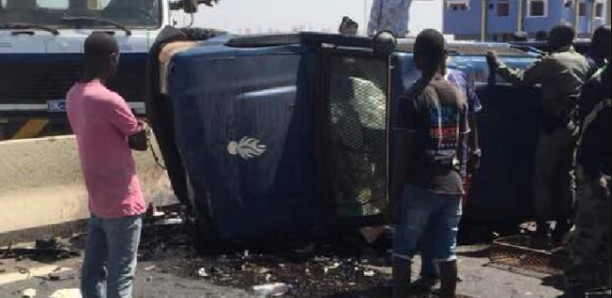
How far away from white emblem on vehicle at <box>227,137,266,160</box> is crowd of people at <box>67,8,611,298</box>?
144 centimetres

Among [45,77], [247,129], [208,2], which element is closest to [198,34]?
[247,129]

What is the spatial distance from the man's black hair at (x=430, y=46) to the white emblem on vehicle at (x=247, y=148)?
5.79 feet

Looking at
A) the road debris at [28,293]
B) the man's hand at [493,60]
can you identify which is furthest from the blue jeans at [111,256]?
the man's hand at [493,60]

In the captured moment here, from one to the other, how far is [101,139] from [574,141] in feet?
12.9

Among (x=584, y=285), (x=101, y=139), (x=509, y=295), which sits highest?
(x=101, y=139)

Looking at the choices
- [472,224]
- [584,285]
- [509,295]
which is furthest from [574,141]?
[584,285]

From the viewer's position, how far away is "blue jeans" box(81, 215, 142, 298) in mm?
Result: 4613

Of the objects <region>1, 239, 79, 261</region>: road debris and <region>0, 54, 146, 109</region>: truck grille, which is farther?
<region>0, 54, 146, 109</region>: truck grille

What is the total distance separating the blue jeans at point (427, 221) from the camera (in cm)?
510

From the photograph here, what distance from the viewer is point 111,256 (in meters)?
4.64

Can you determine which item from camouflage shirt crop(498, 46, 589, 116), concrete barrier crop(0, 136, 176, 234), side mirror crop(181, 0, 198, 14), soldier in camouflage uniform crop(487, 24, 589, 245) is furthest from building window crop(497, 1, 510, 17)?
concrete barrier crop(0, 136, 176, 234)

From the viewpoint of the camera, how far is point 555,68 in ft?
22.5

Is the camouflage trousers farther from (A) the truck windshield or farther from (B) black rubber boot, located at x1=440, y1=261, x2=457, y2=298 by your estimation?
(A) the truck windshield

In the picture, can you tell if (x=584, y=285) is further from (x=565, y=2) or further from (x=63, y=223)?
(x=565, y=2)
